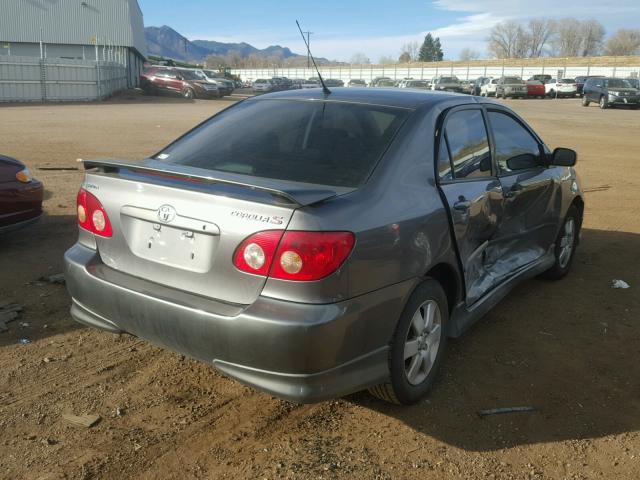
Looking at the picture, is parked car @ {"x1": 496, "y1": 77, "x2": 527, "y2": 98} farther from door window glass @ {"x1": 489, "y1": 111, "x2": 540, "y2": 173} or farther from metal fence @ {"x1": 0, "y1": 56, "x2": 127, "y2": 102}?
door window glass @ {"x1": 489, "y1": 111, "x2": 540, "y2": 173}

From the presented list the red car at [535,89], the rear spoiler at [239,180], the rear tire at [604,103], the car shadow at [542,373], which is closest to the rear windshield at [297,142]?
the rear spoiler at [239,180]

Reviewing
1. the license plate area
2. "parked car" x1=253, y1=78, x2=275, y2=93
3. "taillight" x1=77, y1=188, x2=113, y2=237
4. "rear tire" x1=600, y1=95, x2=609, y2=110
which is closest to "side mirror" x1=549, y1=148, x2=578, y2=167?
the license plate area

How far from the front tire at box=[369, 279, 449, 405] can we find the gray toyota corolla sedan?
0.04ft

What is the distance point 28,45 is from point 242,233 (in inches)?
2044

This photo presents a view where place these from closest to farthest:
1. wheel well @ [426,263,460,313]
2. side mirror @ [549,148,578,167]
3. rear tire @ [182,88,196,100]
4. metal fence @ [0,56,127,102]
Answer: wheel well @ [426,263,460,313] < side mirror @ [549,148,578,167] < metal fence @ [0,56,127,102] < rear tire @ [182,88,196,100]

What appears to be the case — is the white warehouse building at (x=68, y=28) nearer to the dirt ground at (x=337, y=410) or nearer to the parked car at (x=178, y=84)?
the parked car at (x=178, y=84)

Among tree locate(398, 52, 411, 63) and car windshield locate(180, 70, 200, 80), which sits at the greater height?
tree locate(398, 52, 411, 63)

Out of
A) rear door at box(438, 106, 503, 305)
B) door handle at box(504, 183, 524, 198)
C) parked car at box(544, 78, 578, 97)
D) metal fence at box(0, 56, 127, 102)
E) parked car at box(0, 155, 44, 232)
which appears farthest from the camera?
parked car at box(544, 78, 578, 97)

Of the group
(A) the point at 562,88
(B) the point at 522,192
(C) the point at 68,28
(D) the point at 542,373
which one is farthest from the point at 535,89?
(D) the point at 542,373

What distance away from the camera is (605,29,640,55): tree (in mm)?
123088

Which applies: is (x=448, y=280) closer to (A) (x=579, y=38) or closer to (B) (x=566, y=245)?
(B) (x=566, y=245)

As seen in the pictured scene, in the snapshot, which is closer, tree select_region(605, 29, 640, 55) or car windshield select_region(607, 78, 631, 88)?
car windshield select_region(607, 78, 631, 88)

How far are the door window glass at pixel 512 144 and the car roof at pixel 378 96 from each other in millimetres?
380

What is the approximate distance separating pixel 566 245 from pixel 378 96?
2.65m
